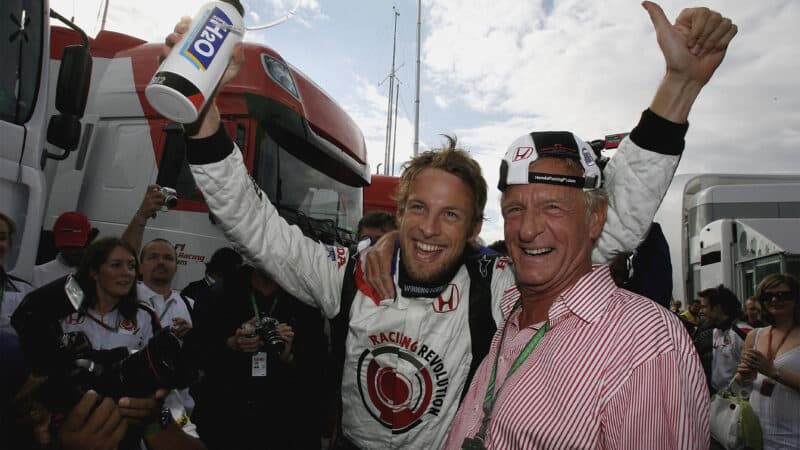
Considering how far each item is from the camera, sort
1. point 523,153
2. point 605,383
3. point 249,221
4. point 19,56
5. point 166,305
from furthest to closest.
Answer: point 166,305, point 19,56, point 249,221, point 523,153, point 605,383

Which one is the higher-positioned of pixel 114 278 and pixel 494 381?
pixel 114 278

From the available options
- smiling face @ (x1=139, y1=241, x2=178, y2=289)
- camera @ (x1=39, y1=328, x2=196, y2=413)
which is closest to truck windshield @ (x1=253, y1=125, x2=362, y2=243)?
smiling face @ (x1=139, y1=241, x2=178, y2=289)

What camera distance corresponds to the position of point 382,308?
1.93m

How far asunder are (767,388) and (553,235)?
11.3 feet

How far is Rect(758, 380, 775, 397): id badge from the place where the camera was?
12.5ft

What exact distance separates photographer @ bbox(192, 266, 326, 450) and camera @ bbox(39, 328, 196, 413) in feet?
4.07

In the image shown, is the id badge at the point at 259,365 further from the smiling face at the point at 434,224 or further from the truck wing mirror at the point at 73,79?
the truck wing mirror at the point at 73,79

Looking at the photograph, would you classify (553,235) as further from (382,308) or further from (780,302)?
(780,302)

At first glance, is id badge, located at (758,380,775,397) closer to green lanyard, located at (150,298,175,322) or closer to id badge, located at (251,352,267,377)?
id badge, located at (251,352,267,377)

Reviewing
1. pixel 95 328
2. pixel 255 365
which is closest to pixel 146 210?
pixel 95 328

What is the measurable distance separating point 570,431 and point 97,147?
547 cm

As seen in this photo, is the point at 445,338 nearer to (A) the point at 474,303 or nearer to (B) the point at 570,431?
(A) the point at 474,303

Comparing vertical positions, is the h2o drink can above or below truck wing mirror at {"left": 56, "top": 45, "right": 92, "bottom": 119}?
below

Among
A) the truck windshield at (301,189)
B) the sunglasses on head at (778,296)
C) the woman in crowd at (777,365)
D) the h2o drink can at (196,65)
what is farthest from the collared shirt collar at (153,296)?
the sunglasses on head at (778,296)
